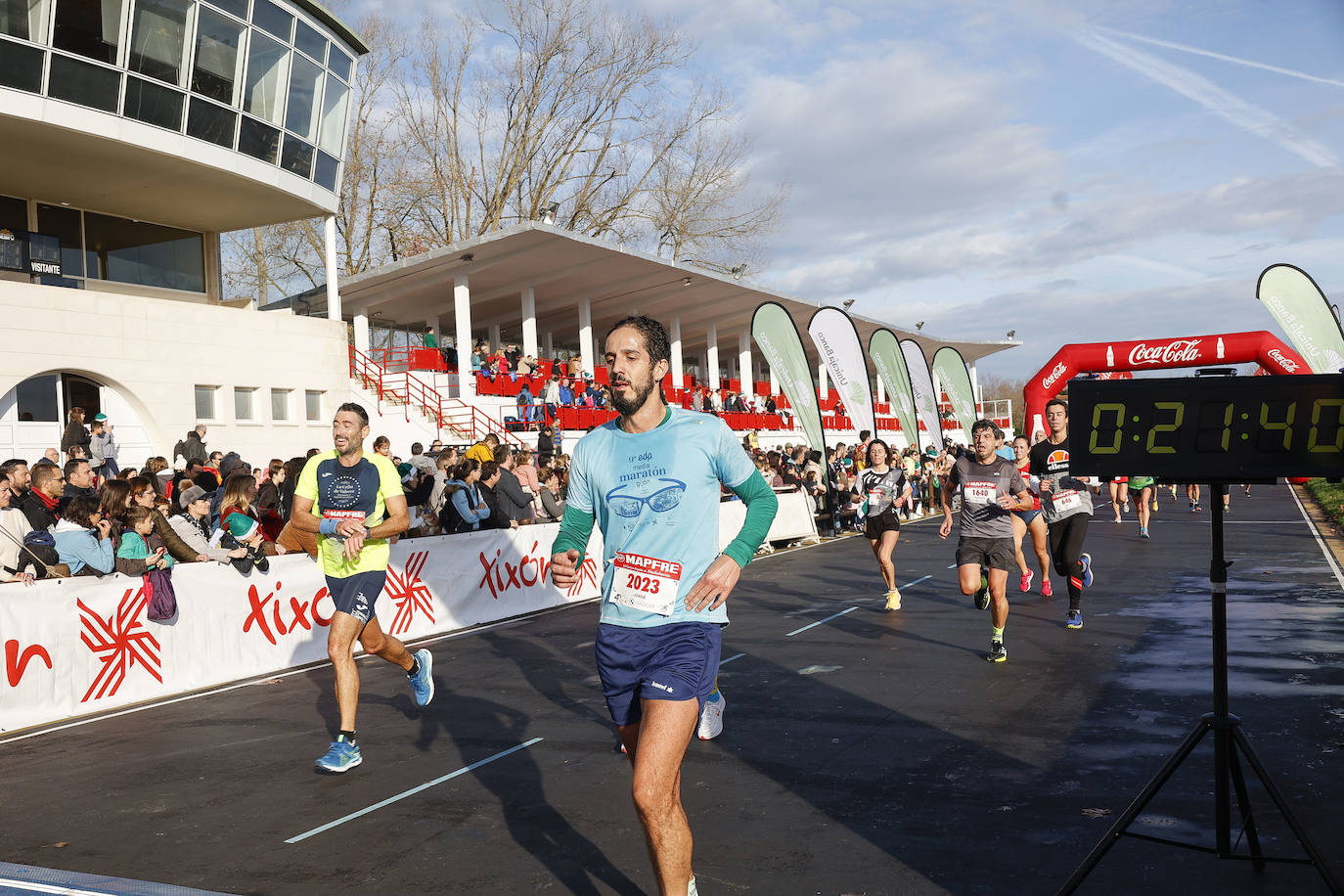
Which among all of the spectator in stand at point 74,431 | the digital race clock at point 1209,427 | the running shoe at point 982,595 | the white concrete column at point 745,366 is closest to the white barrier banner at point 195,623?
the running shoe at point 982,595

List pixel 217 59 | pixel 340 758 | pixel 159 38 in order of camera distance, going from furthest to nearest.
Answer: pixel 217 59 → pixel 159 38 → pixel 340 758

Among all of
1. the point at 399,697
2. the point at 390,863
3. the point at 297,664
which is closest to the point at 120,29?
the point at 297,664

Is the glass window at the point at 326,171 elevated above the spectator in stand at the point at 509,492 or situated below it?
above

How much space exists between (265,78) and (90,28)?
159 inches


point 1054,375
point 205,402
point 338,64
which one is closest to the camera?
point 205,402

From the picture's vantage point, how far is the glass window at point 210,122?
72.3 feet

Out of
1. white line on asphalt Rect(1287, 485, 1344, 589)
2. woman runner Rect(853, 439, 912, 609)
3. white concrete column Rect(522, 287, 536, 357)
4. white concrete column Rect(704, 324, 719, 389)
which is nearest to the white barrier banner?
woman runner Rect(853, 439, 912, 609)

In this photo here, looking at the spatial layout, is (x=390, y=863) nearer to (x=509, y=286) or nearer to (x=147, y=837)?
(x=147, y=837)

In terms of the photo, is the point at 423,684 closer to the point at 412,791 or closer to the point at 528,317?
the point at 412,791

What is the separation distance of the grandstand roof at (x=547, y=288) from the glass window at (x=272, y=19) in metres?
7.70

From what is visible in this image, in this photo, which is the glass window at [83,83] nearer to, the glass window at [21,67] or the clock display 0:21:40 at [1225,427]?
the glass window at [21,67]

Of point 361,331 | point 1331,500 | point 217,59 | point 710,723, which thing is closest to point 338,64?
point 217,59

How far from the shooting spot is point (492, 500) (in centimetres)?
1358

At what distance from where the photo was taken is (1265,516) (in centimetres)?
2436
